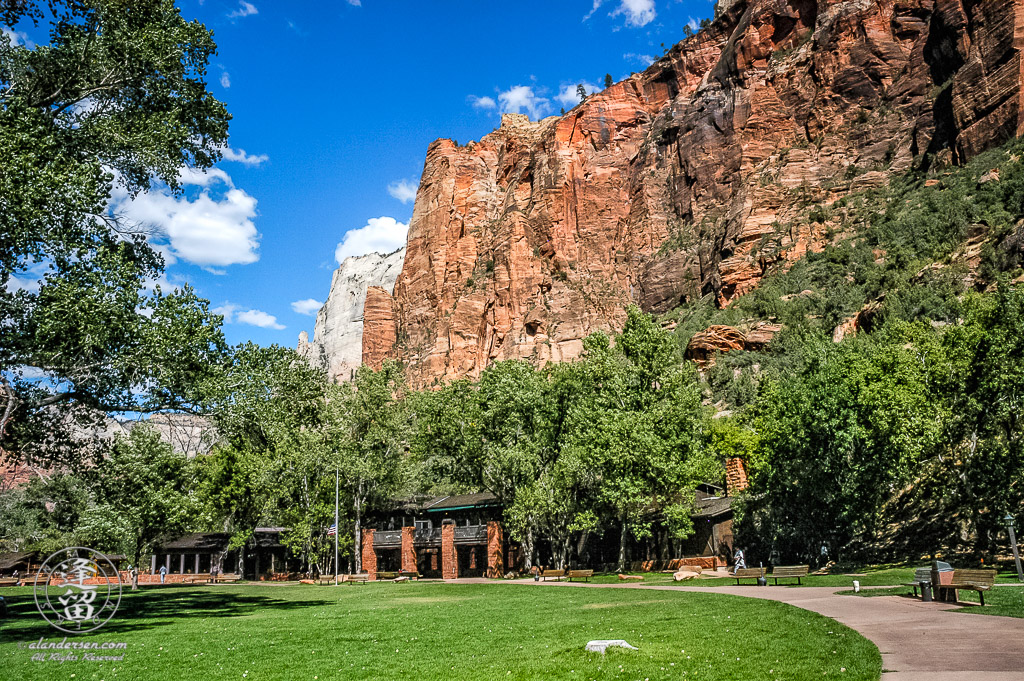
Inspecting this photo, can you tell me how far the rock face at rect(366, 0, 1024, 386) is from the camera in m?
87.2

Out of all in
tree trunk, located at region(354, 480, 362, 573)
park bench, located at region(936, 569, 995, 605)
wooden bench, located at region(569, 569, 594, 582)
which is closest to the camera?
park bench, located at region(936, 569, 995, 605)

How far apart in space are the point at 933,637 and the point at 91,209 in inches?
829

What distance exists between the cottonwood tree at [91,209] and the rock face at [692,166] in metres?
78.2

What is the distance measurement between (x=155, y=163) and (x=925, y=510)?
127ft

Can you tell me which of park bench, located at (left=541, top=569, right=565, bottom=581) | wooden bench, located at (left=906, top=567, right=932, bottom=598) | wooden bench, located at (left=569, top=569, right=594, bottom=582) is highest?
wooden bench, located at (left=906, top=567, right=932, bottom=598)

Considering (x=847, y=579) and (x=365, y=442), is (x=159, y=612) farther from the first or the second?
(x=365, y=442)

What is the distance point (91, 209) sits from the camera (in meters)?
18.5

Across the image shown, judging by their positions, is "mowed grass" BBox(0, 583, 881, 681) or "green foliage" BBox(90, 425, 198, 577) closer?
"mowed grass" BBox(0, 583, 881, 681)

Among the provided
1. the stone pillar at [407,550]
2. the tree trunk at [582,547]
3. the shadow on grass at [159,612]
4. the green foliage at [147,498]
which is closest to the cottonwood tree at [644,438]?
the tree trunk at [582,547]

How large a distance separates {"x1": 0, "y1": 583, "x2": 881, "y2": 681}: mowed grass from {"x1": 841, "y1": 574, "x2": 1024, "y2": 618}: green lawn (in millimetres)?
3306

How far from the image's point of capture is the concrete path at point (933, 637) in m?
8.66

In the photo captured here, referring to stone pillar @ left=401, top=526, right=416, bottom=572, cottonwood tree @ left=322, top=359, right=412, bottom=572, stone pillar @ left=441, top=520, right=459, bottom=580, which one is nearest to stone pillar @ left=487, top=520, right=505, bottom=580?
stone pillar @ left=441, top=520, right=459, bottom=580

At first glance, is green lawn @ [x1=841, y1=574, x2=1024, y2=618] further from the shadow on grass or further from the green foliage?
the green foliage

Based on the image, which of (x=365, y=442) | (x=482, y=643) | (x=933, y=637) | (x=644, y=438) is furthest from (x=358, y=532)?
(x=933, y=637)
